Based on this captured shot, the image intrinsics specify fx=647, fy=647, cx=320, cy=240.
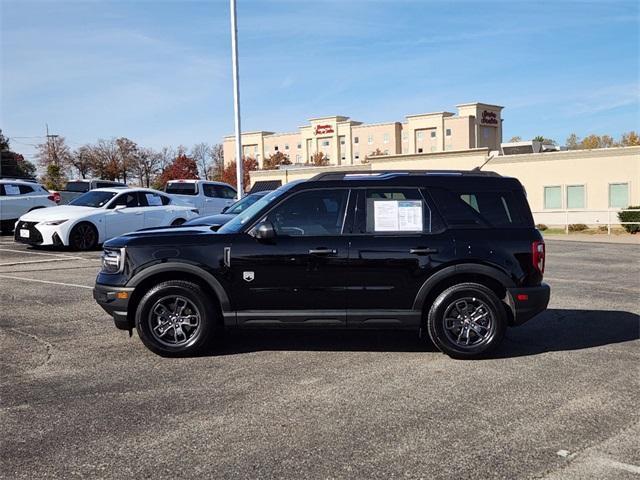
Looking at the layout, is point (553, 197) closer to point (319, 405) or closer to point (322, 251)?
point (322, 251)

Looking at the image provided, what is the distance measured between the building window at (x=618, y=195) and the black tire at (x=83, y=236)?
27.9 m

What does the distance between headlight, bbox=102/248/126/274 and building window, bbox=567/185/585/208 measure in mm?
33247

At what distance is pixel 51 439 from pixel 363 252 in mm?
3238

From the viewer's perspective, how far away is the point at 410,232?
6.45 meters

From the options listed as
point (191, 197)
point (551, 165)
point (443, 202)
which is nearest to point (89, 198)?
point (191, 197)

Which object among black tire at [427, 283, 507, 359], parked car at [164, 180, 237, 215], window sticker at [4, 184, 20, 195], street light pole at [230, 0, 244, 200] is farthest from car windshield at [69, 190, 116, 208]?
black tire at [427, 283, 507, 359]

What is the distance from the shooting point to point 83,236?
15680mm

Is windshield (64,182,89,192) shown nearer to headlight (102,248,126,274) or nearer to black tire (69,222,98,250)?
black tire (69,222,98,250)

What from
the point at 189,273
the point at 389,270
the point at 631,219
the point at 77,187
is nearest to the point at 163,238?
the point at 189,273

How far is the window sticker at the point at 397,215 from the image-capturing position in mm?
6465

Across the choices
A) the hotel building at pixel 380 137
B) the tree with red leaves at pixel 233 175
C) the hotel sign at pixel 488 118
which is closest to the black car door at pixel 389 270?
the tree with red leaves at pixel 233 175

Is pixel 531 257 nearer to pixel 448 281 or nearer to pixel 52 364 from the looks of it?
pixel 448 281

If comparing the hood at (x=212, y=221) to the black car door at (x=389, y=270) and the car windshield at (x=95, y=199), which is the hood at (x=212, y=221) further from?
the car windshield at (x=95, y=199)

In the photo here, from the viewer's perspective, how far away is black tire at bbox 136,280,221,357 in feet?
20.8
